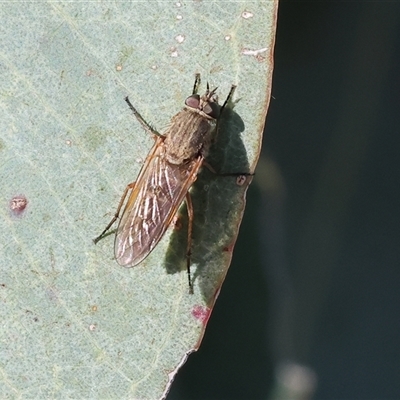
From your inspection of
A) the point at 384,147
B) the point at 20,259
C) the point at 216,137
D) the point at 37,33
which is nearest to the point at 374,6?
the point at 384,147

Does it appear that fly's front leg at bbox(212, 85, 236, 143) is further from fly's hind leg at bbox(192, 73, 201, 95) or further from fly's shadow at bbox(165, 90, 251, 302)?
fly's hind leg at bbox(192, 73, 201, 95)

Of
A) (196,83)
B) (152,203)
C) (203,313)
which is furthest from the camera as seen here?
(152,203)

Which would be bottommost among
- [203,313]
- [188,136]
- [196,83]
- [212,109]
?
[203,313]

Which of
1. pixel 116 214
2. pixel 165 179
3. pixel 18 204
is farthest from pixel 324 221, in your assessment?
pixel 18 204

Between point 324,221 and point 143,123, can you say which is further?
point 324,221

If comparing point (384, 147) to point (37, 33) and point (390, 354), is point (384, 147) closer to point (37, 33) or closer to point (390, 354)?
point (390, 354)

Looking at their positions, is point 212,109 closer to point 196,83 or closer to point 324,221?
point 196,83
